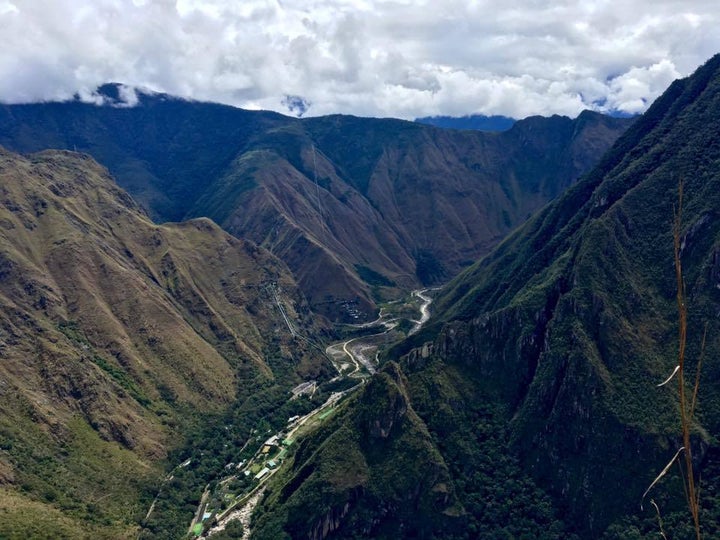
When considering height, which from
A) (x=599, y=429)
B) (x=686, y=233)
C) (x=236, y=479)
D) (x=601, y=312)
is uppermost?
(x=686, y=233)

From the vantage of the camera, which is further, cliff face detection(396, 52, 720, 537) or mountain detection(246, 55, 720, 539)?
cliff face detection(396, 52, 720, 537)

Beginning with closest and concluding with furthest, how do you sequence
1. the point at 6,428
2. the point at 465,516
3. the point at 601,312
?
1. the point at 465,516
2. the point at 6,428
3. the point at 601,312

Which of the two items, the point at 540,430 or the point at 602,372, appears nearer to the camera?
the point at 602,372

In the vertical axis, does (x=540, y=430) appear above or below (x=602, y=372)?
below

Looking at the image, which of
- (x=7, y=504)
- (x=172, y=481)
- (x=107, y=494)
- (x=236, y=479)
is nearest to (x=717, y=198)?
(x=236, y=479)

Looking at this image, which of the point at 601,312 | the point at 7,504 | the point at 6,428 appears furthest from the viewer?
the point at 601,312

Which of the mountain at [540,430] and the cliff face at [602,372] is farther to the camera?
the cliff face at [602,372]

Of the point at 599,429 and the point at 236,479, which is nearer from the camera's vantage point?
the point at 599,429

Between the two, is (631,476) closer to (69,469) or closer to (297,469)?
(297,469)
